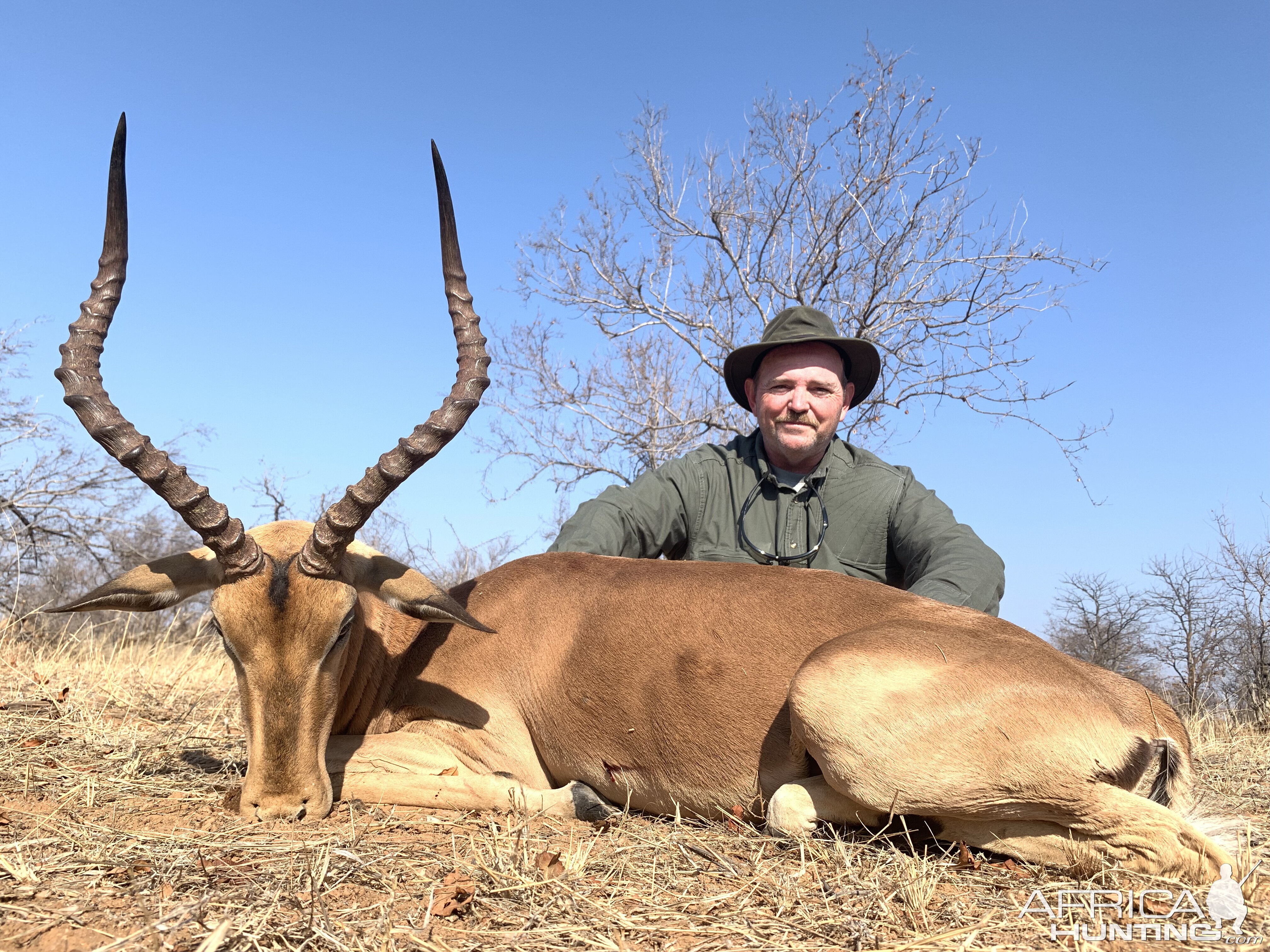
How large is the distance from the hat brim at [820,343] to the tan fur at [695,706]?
2671 millimetres

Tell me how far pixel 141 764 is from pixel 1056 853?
4.65 meters

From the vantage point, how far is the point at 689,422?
717 inches

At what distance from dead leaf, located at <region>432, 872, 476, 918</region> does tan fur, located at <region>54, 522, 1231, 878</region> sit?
4.02 ft

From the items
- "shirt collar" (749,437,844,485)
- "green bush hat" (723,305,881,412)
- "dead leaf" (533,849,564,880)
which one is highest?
"green bush hat" (723,305,881,412)

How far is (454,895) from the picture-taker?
325 centimetres

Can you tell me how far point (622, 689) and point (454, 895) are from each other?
5.78 ft

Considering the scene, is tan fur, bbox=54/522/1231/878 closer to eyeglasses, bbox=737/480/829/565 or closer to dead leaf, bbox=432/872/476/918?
dead leaf, bbox=432/872/476/918

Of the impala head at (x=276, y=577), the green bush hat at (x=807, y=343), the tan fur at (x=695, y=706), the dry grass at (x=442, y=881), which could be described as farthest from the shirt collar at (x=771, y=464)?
the dry grass at (x=442, y=881)

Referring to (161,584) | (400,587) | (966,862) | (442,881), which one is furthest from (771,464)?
(442,881)

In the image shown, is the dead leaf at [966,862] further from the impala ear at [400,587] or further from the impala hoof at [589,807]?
the impala ear at [400,587]

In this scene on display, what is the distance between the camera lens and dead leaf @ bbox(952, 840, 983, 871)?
390 centimetres

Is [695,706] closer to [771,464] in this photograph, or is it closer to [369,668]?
[369,668]

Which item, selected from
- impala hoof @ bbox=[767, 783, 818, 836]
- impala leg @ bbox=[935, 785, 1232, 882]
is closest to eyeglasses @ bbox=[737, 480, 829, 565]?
impala hoof @ bbox=[767, 783, 818, 836]

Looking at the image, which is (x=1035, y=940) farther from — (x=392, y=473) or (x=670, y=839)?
(x=392, y=473)
